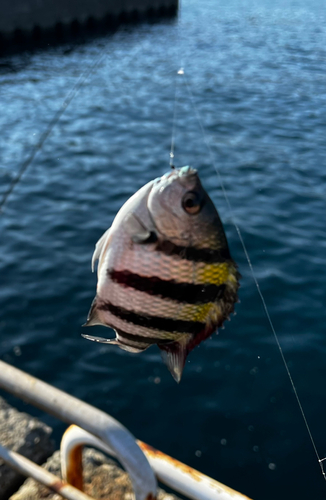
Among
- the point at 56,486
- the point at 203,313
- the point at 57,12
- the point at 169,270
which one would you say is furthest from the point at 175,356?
the point at 57,12

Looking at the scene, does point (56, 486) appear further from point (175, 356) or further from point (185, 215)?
point (185, 215)

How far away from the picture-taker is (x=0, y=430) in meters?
4.50

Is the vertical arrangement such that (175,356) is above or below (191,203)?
below

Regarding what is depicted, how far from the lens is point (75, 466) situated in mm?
2980

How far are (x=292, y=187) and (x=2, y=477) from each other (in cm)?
927

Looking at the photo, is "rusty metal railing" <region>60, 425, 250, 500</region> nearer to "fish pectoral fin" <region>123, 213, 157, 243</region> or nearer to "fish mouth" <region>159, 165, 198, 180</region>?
"fish pectoral fin" <region>123, 213, 157, 243</region>

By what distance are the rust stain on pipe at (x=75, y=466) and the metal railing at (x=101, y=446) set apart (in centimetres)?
1

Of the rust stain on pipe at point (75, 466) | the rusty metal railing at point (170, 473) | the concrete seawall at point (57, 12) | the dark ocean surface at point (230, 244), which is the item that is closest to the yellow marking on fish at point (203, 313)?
the rusty metal railing at point (170, 473)

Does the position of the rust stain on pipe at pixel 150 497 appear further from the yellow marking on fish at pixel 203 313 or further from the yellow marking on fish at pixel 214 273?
the yellow marking on fish at pixel 214 273

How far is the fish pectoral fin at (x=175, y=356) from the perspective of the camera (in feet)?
6.35

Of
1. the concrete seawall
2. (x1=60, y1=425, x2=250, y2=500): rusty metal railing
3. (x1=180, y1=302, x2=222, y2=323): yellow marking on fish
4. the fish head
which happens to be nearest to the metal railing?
(x1=60, y1=425, x2=250, y2=500): rusty metal railing

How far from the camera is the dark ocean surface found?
6336 millimetres

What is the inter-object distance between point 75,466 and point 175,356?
1.43 meters

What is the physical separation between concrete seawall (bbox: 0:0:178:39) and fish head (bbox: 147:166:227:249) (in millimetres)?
32249
